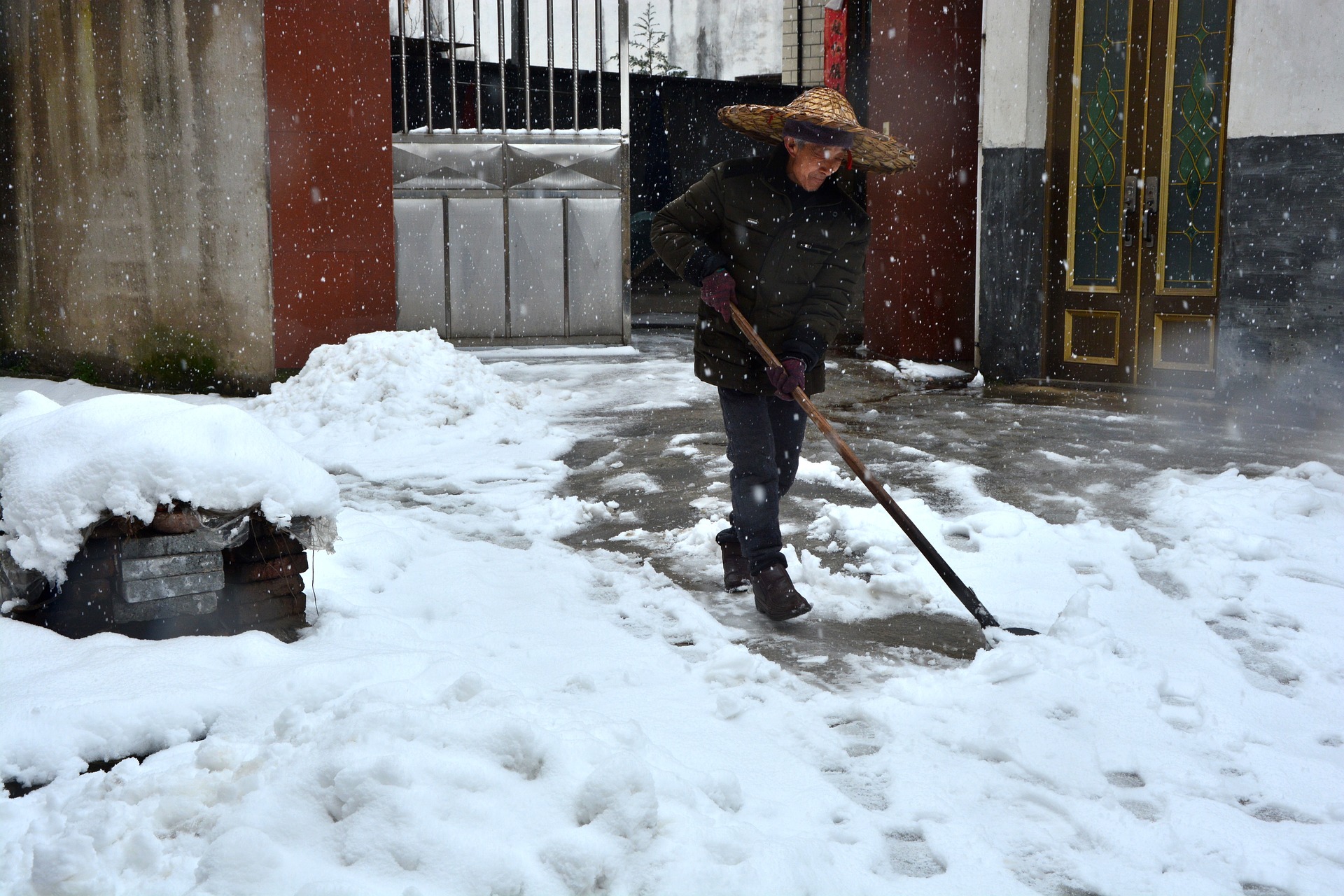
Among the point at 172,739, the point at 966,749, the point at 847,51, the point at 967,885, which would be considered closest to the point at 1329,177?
the point at 966,749

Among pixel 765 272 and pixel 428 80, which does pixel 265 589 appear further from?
pixel 428 80

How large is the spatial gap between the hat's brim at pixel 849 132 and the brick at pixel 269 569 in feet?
7.36

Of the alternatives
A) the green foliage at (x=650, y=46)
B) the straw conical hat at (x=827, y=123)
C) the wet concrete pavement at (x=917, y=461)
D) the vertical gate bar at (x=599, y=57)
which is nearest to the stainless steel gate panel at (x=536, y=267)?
the vertical gate bar at (x=599, y=57)

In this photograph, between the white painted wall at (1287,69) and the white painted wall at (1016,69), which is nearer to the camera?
the white painted wall at (1287,69)

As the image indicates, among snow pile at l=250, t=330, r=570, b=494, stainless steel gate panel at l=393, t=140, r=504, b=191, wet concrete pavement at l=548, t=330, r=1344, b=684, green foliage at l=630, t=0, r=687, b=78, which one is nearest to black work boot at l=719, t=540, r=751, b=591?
wet concrete pavement at l=548, t=330, r=1344, b=684

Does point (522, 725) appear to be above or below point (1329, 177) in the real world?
below

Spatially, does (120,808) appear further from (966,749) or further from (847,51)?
(847,51)

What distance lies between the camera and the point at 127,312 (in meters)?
9.79

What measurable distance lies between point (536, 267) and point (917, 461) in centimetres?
545

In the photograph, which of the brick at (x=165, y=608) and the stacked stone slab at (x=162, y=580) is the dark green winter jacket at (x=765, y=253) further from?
the brick at (x=165, y=608)

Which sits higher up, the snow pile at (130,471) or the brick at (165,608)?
the snow pile at (130,471)

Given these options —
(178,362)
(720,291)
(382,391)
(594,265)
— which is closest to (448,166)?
(594,265)

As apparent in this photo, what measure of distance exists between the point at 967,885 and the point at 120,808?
72.1 inches

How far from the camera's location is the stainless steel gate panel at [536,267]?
37.2 ft
